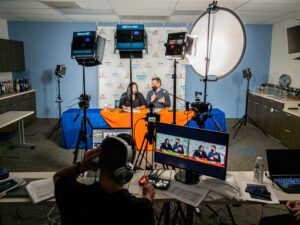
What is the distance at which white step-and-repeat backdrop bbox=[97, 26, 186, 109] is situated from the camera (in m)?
6.08

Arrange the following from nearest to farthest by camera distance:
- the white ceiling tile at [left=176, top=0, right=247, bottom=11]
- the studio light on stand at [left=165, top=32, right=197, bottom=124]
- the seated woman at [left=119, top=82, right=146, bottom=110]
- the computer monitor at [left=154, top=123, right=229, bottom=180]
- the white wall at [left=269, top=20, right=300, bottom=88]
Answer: the computer monitor at [left=154, top=123, right=229, bottom=180] → the studio light on stand at [left=165, top=32, right=197, bottom=124] → the white ceiling tile at [left=176, top=0, right=247, bottom=11] → the seated woman at [left=119, top=82, right=146, bottom=110] → the white wall at [left=269, top=20, right=300, bottom=88]

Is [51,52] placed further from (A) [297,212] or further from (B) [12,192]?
(A) [297,212]

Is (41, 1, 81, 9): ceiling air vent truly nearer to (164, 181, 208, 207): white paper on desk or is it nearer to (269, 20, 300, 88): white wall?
(164, 181, 208, 207): white paper on desk

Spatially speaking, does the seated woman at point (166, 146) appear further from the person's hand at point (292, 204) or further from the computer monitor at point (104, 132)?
the person's hand at point (292, 204)

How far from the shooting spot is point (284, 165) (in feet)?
6.19

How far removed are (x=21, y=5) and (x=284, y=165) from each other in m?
4.73

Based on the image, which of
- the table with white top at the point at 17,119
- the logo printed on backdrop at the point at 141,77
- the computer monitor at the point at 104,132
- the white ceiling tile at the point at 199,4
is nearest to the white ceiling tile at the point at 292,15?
the white ceiling tile at the point at 199,4

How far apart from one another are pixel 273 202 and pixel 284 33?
5368 mm

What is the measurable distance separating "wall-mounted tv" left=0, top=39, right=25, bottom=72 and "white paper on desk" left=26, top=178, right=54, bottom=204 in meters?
4.38

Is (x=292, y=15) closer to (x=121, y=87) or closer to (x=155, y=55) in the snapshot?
(x=155, y=55)

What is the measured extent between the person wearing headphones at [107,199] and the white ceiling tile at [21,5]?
13.2 ft

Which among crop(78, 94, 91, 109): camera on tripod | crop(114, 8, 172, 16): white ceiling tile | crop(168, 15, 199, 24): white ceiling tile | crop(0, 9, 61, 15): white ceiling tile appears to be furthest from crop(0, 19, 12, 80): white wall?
crop(168, 15, 199, 24): white ceiling tile

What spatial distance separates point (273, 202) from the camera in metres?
1.58

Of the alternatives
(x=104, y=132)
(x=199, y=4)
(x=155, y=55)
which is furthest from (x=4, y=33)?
(x=104, y=132)
